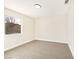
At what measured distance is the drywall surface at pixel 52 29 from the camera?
6.16 meters

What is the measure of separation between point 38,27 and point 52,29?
1.29 m

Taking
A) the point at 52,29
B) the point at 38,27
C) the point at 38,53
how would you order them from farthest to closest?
the point at 38,27
the point at 52,29
the point at 38,53

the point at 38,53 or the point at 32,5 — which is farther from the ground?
the point at 32,5

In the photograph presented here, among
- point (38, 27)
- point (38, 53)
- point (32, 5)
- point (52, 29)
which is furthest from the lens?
point (38, 27)

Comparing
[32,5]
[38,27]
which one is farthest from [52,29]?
[32,5]

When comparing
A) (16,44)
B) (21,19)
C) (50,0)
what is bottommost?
(16,44)

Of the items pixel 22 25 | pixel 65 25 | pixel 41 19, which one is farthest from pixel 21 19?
pixel 65 25

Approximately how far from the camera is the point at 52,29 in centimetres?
664

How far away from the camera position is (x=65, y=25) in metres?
6.07

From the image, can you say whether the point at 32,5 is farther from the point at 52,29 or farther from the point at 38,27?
the point at 38,27

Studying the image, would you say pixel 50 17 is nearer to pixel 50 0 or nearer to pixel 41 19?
pixel 41 19

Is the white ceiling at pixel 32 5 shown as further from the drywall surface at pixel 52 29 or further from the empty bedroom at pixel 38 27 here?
the drywall surface at pixel 52 29

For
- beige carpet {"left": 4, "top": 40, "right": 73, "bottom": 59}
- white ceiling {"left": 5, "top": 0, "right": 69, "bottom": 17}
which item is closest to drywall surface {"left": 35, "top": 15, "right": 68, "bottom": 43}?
white ceiling {"left": 5, "top": 0, "right": 69, "bottom": 17}
